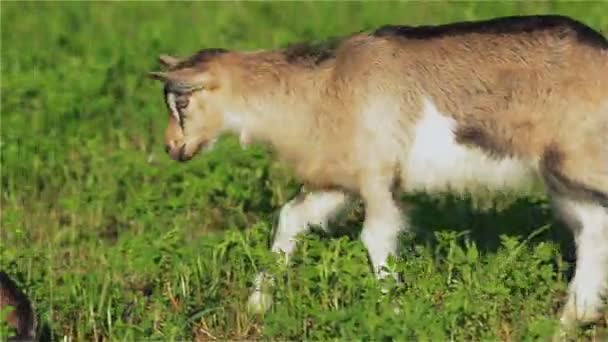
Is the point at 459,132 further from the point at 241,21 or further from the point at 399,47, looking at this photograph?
the point at 241,21

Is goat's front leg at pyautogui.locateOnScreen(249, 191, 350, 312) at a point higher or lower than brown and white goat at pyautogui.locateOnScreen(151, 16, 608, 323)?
lower

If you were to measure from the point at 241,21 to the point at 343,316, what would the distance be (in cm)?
829

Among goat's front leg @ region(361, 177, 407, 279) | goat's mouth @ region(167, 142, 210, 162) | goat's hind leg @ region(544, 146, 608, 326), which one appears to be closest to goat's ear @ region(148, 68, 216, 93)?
goat's mouth @ region(167, 142, 210, 162)

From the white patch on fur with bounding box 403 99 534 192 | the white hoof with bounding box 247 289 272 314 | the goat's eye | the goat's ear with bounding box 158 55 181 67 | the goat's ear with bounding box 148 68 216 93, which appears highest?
the goat's ear with bounding box 158 55 181 67

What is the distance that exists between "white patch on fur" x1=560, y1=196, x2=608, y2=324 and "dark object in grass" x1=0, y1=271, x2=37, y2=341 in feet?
8.03

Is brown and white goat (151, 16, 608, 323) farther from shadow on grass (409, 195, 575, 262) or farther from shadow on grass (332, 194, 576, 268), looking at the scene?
shadow on grass (409, 195, 575, 262)

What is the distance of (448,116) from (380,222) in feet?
1.93

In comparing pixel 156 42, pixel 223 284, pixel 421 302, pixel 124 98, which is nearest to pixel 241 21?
pixel 156 42

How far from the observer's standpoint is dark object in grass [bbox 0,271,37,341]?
25.0 ft

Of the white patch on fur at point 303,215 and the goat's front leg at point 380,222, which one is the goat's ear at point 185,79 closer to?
the white patch on fur at point 303,215

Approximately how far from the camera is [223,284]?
8898mm

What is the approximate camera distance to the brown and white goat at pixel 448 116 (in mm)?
8320

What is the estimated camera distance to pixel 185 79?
8.61 meters

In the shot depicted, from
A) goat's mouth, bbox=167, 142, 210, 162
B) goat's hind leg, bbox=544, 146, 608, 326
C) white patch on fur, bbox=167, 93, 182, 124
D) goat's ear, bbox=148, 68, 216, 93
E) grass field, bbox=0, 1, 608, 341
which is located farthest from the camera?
goat's mouth, bbox=167, 142, 210, 162
